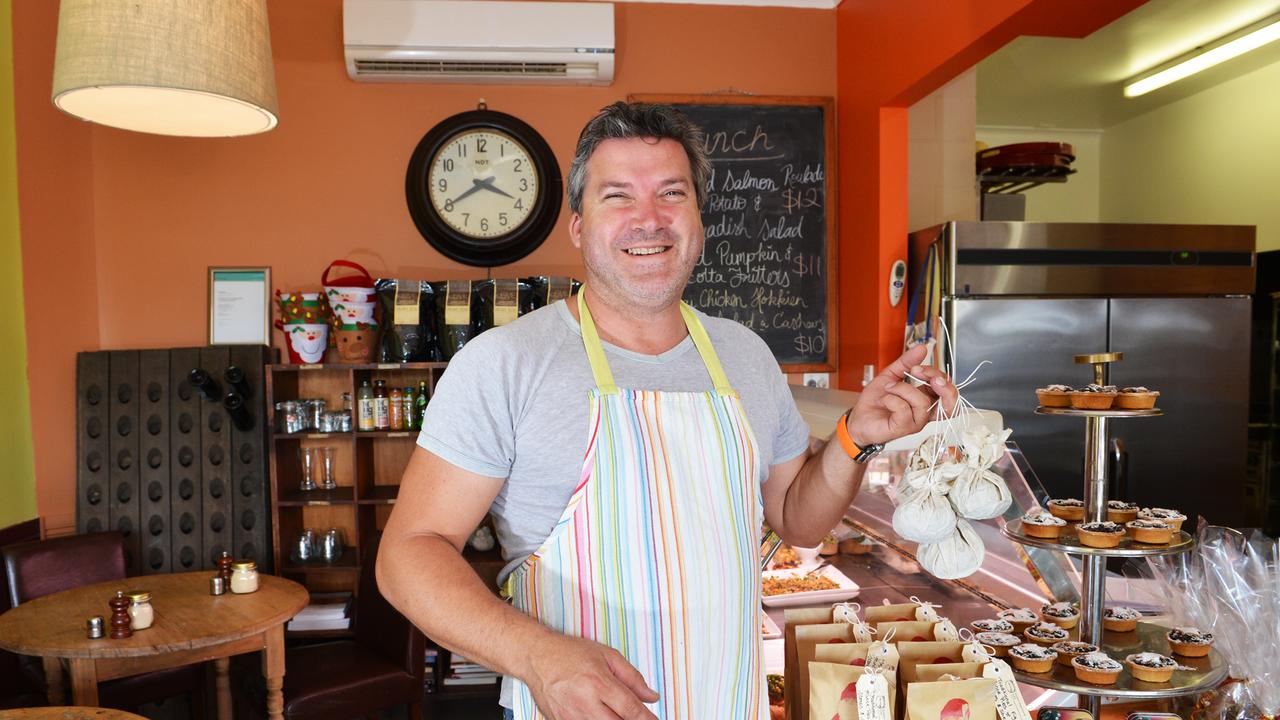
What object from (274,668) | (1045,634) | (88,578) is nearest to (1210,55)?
(1045,634)

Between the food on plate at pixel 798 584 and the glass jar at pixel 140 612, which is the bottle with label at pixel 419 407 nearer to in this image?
the glass jar at pixel 140 612

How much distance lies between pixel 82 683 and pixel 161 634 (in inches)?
9.4

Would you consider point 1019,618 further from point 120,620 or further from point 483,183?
point 483,183

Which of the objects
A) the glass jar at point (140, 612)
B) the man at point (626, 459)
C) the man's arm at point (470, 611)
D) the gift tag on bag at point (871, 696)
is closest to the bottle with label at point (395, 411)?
the glass jar at point (140, 612)

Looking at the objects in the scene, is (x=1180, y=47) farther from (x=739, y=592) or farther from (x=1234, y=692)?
(x=739, y=592)

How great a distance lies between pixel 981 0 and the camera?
2908mm

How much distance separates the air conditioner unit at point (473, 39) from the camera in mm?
3822

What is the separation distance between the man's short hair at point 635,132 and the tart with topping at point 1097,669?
1042 millimetres

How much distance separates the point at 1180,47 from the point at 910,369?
4.46 meters

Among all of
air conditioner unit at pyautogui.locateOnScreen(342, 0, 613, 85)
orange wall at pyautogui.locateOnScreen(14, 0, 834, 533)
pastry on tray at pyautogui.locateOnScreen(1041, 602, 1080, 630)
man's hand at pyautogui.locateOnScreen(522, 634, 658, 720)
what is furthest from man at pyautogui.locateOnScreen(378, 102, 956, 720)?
orange wall at pyautogui.locateOnScreen(14, 0, 834, 533)

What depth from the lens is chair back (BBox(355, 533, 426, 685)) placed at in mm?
3182

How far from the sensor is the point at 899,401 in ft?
4.65

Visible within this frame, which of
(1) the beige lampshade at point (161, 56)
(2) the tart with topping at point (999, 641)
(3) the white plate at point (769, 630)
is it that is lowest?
(3) the white plate at point (769, 630)

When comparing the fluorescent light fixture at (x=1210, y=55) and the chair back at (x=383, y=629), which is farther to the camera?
the fluorescent light fixture at (x=1210, y=55)
